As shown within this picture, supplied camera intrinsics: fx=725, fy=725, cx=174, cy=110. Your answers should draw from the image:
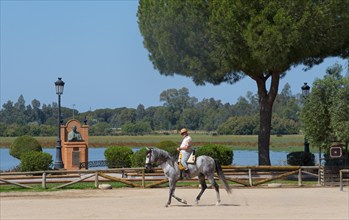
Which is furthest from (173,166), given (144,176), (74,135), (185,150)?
(74,135)

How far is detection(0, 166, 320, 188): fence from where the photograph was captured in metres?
31.1

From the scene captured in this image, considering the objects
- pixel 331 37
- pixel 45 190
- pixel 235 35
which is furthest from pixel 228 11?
pixel 45 190

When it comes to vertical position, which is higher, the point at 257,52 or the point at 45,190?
the point at 257,52

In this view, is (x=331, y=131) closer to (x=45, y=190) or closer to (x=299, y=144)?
(x=45, y=190)

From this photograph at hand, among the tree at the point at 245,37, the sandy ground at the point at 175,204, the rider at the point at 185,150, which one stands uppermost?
the tree at the point at 245,37

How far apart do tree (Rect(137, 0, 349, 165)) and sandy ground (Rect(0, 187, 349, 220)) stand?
7171 millimetres

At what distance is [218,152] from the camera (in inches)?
1515

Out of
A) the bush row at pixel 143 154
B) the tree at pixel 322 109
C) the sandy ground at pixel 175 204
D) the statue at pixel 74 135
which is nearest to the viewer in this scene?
the sandy ground at pixel 175 204

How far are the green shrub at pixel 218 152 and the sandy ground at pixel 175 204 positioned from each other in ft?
22.8

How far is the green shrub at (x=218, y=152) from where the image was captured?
37.9 meters

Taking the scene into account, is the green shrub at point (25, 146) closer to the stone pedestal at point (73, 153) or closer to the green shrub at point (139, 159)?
the stone pedestal at point (73, 153)

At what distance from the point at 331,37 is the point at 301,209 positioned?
15.2 m

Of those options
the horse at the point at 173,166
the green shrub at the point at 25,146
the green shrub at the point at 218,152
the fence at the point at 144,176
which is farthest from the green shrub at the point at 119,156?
the horse at the point at 173,166

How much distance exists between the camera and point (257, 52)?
33781 mm
